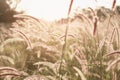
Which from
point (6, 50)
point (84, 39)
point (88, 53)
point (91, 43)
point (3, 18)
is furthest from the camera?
point (3, 18)

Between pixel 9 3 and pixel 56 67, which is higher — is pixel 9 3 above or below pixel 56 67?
above

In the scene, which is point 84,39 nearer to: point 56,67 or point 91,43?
point 91,43

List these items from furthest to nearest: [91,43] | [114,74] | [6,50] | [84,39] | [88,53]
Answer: [6,50], [84,39], [91,43], [88,53], [114,74]

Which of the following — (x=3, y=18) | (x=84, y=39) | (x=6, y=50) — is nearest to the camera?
(x=84, y=39)

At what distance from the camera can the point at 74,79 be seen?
260 centimetres

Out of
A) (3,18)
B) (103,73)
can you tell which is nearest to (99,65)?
(103,73)

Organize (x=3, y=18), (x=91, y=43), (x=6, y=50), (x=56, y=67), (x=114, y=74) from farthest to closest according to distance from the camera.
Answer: (x=3, y=18) → (x=6, y=50) → (x=91, y=43) → (x=56, y=67) → (x=114, y=74)

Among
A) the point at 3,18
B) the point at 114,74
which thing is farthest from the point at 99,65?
the point at 3,18

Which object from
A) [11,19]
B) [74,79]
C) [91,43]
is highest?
[11,19]

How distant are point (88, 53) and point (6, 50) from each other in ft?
6.16

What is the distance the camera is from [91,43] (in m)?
3.43

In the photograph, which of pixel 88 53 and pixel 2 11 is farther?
pixel 2 11

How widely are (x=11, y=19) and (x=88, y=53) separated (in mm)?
10334

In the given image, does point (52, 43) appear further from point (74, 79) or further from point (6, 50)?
point (74, 79)
